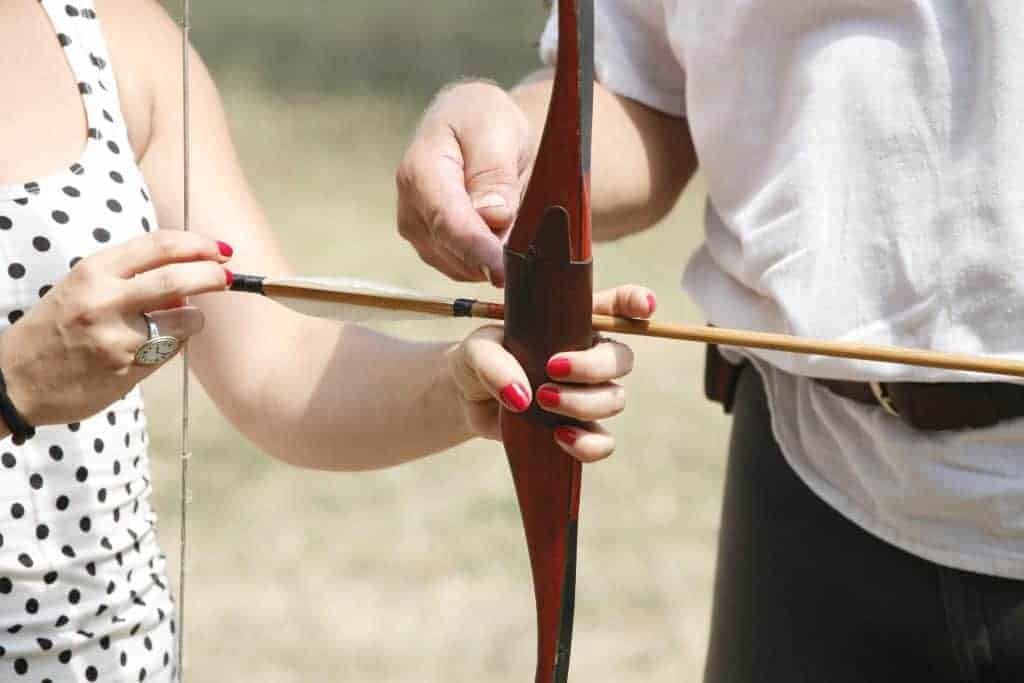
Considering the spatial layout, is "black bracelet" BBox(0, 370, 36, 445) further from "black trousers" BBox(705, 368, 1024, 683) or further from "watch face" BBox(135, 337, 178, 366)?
"black trousers" BBox(705, 368, 1024, 683)

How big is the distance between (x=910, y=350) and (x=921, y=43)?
0.25 meters

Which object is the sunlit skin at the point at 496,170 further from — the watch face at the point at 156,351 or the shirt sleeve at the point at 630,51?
the watch face at the point at 156,351

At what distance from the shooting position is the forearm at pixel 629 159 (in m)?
1.13

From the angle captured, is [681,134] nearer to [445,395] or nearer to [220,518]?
[445,395]

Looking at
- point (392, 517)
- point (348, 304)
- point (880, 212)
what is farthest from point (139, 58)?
point (392, 517)

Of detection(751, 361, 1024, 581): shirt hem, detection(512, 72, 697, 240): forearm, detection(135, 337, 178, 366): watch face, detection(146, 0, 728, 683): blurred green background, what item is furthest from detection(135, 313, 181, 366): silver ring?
detection(146, 0, 728, 683): blurred green background

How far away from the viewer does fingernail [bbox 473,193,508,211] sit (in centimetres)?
89

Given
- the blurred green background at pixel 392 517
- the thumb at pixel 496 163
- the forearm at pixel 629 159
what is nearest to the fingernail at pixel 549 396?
the thumb at pixel 496 163

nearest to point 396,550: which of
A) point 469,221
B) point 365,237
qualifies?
point 365,237

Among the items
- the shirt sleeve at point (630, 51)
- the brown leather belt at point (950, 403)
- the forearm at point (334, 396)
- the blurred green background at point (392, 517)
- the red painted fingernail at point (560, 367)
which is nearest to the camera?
the red painted fingernail at point (560, 367)

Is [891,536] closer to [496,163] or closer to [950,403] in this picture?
[950,403]

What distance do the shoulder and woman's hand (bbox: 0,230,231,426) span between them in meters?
0.26

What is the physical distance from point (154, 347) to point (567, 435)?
0.83ft

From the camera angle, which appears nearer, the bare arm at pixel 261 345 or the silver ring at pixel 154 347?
the silver ring at pixel 154 347
